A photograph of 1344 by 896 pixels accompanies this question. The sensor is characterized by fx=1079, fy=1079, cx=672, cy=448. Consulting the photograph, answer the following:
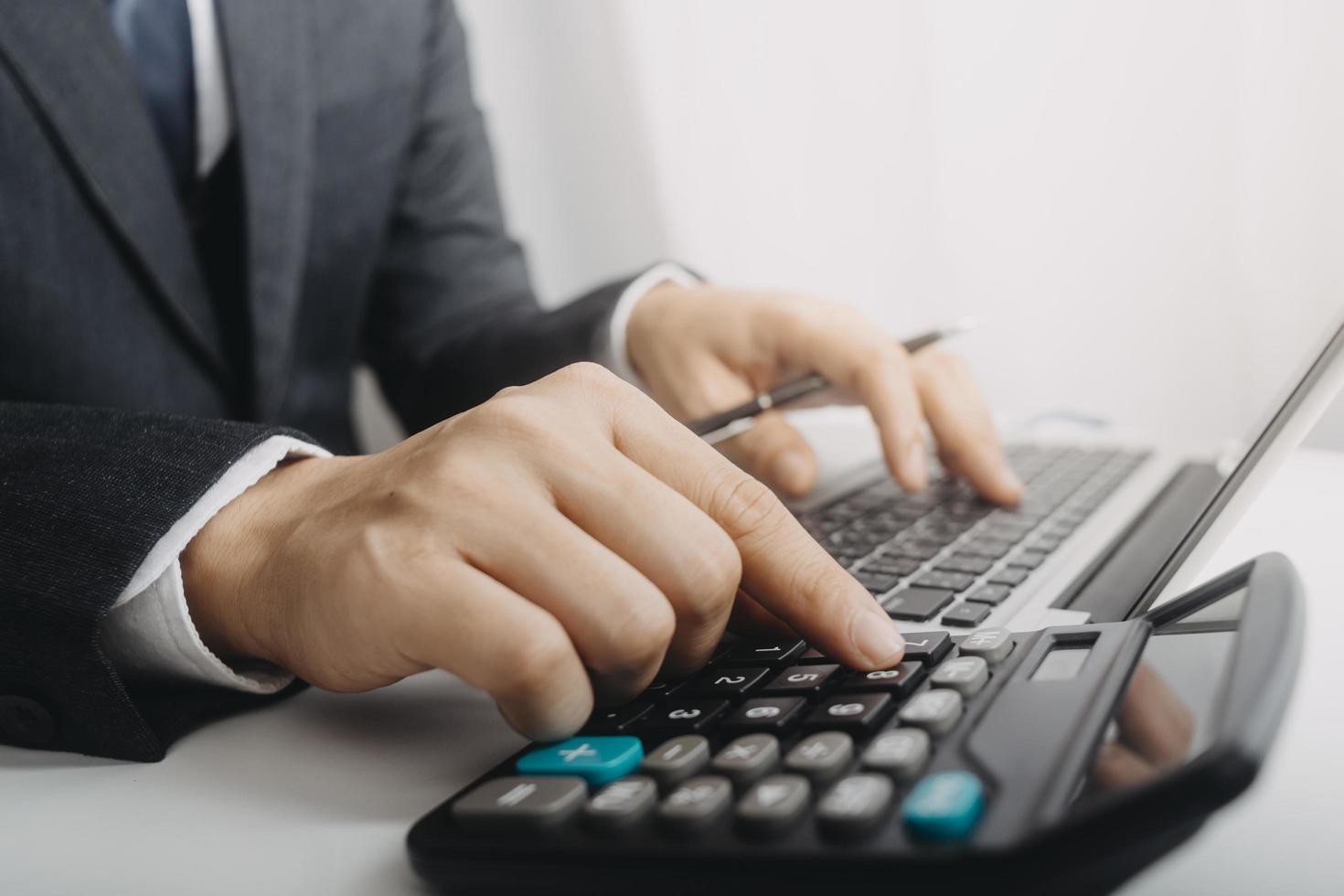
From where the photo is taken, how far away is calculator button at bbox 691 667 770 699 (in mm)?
331

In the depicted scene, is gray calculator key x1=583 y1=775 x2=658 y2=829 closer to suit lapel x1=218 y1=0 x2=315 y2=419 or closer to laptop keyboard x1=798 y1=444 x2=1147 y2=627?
laptop keyboard x1=798 y1=444 x2=1147 y2=627

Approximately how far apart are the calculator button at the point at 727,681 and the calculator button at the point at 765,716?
0.7 inches

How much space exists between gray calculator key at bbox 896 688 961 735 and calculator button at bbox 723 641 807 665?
72 mm

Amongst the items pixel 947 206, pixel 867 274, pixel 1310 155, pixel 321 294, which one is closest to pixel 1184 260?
pixel 1310 155

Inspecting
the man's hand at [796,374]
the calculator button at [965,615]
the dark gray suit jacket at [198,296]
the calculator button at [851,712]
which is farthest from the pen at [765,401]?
the calculator button at [851,712]

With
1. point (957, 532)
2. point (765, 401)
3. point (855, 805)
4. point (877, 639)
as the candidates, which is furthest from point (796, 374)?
point (855, 805)

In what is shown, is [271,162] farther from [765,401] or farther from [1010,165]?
[1010,165]

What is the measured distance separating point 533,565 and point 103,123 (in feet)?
1.87

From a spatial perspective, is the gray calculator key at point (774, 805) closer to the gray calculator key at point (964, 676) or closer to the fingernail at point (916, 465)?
the gray calculator key at point (964, 676)

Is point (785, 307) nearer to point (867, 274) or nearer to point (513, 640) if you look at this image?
point (513, 640)

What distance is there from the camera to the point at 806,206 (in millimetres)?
1315

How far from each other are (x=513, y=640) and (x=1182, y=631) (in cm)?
20

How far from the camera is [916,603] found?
434 mm

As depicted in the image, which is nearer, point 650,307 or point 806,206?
point 650,307
